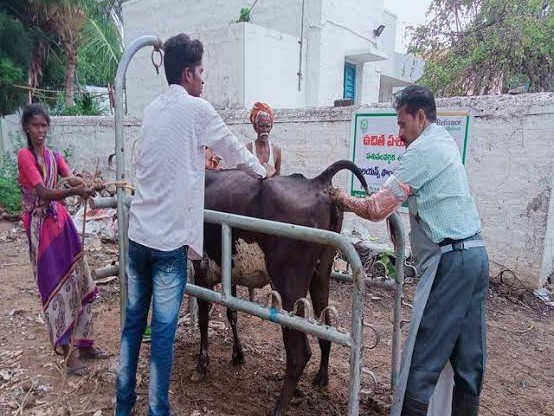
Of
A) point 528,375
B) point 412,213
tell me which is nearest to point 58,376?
point 412,213

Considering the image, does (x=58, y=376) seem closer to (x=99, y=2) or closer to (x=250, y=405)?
(x=250, y=405)

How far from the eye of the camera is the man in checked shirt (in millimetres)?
2016

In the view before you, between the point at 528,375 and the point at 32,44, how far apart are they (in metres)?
11.1

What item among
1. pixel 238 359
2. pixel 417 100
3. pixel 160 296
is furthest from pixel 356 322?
pixel 238 359

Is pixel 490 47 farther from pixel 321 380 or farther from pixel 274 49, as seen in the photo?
pixel 321 380

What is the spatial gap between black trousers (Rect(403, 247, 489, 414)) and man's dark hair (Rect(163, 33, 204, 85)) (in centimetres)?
147

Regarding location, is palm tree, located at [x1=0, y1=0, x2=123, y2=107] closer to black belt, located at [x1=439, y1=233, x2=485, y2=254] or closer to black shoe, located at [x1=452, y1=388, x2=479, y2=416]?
black belt, located at [x1=439, y1=233, x2=485, y2=254]

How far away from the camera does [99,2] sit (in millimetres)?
12180

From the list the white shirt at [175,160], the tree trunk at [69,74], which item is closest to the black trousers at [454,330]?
the white shirt at [175,160]

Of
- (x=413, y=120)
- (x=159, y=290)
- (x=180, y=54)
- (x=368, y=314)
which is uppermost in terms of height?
(x=180, y=54)

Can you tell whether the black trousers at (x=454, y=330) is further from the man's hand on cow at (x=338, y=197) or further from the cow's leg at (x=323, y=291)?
the cow's leg at (x=323, y=291)

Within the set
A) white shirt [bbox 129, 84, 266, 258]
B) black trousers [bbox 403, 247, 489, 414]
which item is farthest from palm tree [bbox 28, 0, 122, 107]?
black trousers [bbox 403, 247, 489, 414]

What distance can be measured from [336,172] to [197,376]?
5.45 feet

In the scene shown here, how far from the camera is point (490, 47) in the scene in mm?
7586
